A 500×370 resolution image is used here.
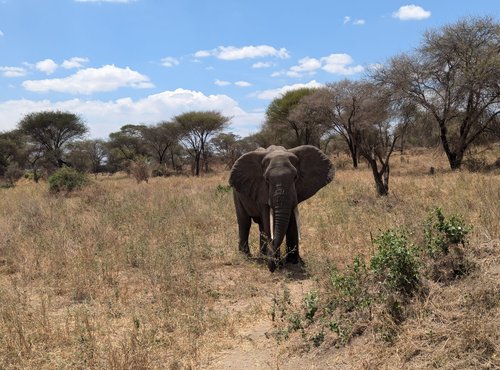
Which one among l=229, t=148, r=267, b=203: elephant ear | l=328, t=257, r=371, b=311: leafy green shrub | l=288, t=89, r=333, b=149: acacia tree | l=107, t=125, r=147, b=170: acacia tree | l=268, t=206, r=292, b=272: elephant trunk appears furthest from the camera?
l=107, t=125, r=147, b=170: acacia tree

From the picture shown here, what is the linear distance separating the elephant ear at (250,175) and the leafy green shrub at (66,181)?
11849 millimetres

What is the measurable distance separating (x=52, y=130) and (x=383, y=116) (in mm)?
28700

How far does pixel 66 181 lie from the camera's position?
1769 centimetres

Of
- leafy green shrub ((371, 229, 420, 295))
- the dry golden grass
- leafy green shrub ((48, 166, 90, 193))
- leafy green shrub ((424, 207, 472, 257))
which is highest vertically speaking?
leafy green shrub ((48, 166, 90, 193))

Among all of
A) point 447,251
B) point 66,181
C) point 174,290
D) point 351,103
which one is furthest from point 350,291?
point 351,103

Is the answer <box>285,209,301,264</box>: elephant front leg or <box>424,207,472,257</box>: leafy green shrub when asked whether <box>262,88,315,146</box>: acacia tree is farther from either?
<box>424,207,472,257</box>: leafy green shrub

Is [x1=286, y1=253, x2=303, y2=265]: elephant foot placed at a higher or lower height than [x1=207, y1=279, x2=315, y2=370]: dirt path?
higher

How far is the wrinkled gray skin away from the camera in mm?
6418

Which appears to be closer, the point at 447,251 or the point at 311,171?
the point at 447,251

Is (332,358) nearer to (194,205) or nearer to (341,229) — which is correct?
(341,229)

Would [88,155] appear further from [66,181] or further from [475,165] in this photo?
[475,165]

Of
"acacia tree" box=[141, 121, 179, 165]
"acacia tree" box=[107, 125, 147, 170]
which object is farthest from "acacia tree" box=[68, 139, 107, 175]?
"acacia tree" box=[141, 121, 179, 165]

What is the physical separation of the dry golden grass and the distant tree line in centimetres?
677

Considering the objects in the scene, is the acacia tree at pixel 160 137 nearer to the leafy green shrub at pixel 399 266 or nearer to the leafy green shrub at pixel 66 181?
the leafy green shrub at pixel 66 181
